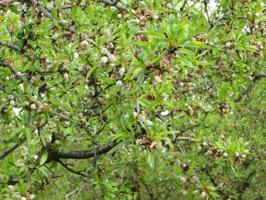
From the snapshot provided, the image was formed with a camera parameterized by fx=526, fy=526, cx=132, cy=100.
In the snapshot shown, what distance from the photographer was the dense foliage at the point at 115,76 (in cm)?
328

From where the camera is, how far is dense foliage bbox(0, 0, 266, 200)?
10.8 ft

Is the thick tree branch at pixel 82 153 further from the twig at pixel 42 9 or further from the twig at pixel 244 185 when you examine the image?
A: the twig at pixel 244 185

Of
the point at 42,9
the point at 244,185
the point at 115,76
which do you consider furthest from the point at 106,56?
the point at 244,185

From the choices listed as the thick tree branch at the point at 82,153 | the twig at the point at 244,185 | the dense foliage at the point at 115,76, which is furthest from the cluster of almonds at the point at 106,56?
the twig at the point at 244,185

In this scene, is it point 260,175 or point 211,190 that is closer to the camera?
point 211,190

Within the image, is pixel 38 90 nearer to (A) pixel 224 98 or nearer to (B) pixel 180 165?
(B) pixel 180 165

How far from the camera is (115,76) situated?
13.1ft

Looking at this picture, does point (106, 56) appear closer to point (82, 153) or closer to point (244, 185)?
point (82, 153)

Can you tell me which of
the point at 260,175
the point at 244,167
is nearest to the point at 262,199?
the point at 260,175

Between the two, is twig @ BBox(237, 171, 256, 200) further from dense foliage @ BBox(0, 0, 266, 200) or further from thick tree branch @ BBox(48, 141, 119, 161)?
thick tree branch @ BBox(48, 141, 119, 161)

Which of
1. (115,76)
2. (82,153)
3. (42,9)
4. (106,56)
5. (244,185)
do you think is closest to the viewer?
(106,56)

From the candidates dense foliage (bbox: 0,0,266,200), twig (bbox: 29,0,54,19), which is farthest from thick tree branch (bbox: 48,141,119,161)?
twig (bbox: 29,0,54,19)

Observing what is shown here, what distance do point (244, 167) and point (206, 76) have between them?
578cm

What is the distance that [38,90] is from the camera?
15.2ft
